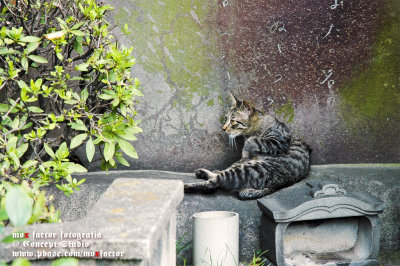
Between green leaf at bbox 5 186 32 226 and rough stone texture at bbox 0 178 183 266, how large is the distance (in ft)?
1.83

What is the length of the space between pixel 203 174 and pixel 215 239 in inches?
33.8

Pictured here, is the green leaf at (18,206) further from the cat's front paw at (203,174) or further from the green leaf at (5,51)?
the cat's front paw at (203,174)

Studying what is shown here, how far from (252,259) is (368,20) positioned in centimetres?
247

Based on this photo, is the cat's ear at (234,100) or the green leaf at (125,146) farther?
the cat's ear at (234,100)

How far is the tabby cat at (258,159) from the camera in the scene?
3.62 metres

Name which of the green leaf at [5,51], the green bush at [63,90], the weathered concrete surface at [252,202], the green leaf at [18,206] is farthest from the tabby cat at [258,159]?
the green leaf at [18,206]

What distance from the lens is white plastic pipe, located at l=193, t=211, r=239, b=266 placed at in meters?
3.04

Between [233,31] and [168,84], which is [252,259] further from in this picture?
[233,31]

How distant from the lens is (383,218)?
366 cm

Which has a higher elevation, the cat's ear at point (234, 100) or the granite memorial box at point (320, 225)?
the cat's ear at point (234, 100)

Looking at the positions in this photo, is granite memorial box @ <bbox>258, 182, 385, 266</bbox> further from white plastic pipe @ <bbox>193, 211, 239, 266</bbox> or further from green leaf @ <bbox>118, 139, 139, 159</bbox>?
green leaf @ <bbox>118, 139, 139, 159</bbox>

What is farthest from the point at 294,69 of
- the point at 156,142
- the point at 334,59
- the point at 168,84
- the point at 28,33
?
the point at 28,33

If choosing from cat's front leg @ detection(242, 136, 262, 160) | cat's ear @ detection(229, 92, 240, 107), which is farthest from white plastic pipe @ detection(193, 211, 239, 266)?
cat's ear @ detection(229, 92, 240, 107)

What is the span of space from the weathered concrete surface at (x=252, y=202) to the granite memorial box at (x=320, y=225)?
0.15 meters
